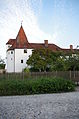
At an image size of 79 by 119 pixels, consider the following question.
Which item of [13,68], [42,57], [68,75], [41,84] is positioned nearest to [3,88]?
[41,84]

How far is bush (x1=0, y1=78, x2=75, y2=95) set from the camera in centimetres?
2091

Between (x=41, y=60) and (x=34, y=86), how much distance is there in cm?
3935

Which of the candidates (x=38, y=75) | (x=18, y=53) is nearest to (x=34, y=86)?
(x=38, y=75)

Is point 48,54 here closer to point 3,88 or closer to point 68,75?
point 68,75

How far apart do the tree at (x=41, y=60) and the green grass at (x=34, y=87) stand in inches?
1466

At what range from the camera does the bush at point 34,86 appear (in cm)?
2091

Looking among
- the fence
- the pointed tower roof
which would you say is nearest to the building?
the pointed tower roof

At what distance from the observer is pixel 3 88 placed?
20.8 meters

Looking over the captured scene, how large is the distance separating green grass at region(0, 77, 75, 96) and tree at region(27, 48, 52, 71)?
3723 cm

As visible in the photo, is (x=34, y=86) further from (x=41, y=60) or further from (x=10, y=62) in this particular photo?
(x=10, y=62)

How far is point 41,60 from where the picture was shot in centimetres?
6059

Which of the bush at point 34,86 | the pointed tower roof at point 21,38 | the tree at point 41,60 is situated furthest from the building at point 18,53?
the bush at point 34,86

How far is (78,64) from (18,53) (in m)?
37.7

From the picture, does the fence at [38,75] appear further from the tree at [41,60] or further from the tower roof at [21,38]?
the tower roof at [21,38]
